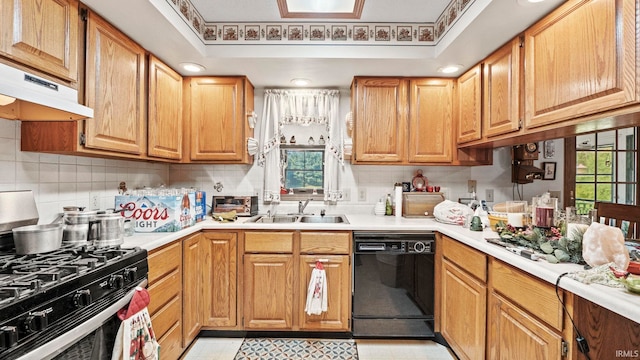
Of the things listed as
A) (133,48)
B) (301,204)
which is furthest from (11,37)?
(301,204)

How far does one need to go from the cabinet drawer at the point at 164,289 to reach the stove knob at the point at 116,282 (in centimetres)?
40

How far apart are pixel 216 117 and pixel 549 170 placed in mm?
2736

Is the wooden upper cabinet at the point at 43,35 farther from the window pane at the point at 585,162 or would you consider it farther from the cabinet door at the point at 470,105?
the window pane at the point at 585,162

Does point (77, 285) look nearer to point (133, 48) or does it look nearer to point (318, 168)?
point (133, 48)

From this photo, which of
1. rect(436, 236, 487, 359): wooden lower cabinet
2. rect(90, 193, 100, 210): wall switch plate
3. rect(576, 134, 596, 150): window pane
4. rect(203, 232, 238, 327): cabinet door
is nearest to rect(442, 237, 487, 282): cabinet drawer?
rect(436, 236, 487, 359): wooden lower cabinet

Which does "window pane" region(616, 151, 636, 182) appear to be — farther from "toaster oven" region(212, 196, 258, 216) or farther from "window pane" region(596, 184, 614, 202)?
"toaster oven" region(212, 196, 258, 216)

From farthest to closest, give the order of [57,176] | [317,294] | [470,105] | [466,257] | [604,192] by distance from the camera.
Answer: [470,105], [317,294], [604,192], [466,257], [57,176]

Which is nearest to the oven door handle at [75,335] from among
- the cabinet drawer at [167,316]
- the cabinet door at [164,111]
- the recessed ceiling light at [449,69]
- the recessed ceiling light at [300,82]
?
the cabinet drawer at [167,316]

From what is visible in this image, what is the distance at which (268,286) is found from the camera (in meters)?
2.29

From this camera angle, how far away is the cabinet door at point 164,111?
215 centimetres

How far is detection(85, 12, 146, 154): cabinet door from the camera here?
161cm

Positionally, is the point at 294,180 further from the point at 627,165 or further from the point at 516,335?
the point at 627,165

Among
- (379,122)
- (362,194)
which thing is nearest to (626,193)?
(379,122)
